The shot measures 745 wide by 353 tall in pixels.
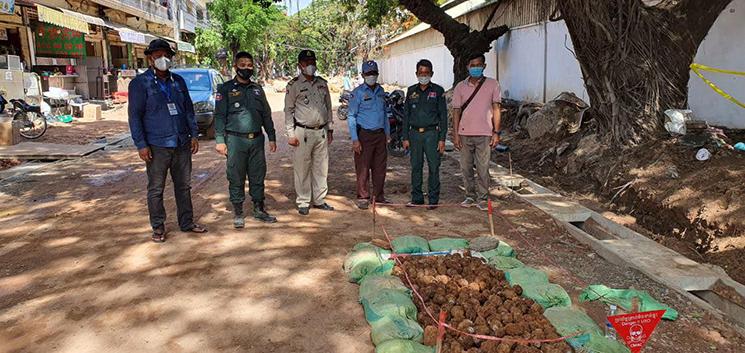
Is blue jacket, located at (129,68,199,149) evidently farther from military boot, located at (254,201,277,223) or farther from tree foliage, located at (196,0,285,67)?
tree foliage, located at (196,0,285,67)

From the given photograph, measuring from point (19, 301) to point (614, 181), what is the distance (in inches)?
244

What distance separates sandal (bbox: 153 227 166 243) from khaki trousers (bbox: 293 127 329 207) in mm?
1559

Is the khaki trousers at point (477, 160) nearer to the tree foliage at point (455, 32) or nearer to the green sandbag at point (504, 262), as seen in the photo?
the green sandbag at point (504, 262)

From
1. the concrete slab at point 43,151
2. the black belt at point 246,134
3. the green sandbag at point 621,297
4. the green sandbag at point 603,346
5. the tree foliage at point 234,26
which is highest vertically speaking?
the tree foliage at point 234,26

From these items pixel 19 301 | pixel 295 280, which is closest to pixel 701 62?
pixel 295 280

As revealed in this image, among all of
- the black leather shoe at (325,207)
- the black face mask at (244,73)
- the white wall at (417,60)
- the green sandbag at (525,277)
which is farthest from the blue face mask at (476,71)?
the white wall at (417,60)

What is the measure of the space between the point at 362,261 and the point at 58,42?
19434mm

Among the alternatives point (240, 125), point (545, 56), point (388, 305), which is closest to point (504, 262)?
point (388, 305)

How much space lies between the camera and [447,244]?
15.8 ft

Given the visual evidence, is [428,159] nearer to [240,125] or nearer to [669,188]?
[240,125]

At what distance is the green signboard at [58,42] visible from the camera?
1880 centimetres

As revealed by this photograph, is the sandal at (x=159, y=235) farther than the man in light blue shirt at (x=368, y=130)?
No

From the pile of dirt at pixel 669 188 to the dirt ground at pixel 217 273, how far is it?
964 mm

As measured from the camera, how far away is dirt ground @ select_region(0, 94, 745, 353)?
3350 mm
